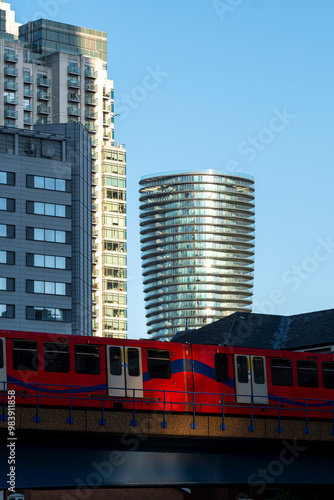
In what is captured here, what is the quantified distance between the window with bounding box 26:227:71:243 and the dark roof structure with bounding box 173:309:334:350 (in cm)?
2292

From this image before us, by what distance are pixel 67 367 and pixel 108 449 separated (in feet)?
18.1

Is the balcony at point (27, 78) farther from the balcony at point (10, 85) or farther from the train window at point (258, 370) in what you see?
the train window at point (258, 370)

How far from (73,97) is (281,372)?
143 meters

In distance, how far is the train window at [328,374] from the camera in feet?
136

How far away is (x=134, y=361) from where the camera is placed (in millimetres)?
36844

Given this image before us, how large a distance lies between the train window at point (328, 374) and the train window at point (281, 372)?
6.20 feet

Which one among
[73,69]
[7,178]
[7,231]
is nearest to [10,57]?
[73,69]

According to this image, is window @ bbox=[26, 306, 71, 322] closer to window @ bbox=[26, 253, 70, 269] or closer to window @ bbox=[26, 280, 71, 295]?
window @ bbox=[26, 280, 71, 295]

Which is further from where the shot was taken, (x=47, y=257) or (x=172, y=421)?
(x=47, y=257)

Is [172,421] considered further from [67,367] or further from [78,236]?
[78,236]

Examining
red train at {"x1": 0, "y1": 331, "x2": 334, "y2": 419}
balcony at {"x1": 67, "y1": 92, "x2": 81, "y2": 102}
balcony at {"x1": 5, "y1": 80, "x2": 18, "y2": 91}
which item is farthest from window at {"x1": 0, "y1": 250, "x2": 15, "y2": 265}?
balcony at {"x1": 67, "y1": 92, "x2": 81, "y2": 102}

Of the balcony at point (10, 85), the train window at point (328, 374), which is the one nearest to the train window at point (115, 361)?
the train window at point (328, 374)

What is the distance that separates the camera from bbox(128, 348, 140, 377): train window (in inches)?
1446

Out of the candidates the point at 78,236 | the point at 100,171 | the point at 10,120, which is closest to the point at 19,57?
the point at 10,120
